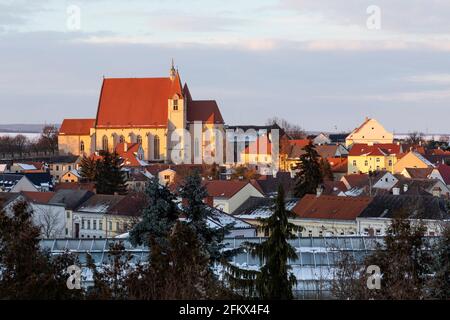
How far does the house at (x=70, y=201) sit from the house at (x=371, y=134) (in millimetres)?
68219

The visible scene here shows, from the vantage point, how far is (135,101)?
130m

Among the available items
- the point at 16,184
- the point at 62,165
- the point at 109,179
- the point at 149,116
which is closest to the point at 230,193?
the point at 109,179

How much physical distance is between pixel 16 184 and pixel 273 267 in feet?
205

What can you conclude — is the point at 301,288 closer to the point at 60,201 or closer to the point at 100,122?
the point at 60,201

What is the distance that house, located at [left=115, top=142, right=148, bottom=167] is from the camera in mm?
112000

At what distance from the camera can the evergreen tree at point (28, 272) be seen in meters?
17.7

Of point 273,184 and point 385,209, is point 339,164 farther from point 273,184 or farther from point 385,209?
point 385,209

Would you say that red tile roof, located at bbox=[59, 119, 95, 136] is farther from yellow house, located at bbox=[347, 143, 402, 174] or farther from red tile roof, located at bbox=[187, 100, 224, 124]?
yellow house, located at bbox=[347, 143, 402, 174]

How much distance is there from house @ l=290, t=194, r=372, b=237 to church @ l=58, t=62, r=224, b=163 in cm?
6999

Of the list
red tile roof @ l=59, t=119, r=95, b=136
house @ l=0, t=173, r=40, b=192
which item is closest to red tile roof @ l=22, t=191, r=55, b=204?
house @ l=0, t=173, r=40, b=192

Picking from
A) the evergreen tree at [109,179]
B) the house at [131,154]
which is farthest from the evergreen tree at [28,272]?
the house at [131,154]

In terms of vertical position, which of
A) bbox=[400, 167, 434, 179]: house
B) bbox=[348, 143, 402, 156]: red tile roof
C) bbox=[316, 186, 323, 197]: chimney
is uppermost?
bbox=[348, 143, 402, 156]: red tile roof

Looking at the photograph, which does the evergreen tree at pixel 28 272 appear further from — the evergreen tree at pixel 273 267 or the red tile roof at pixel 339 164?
the red tile roof at pixel 339 164
